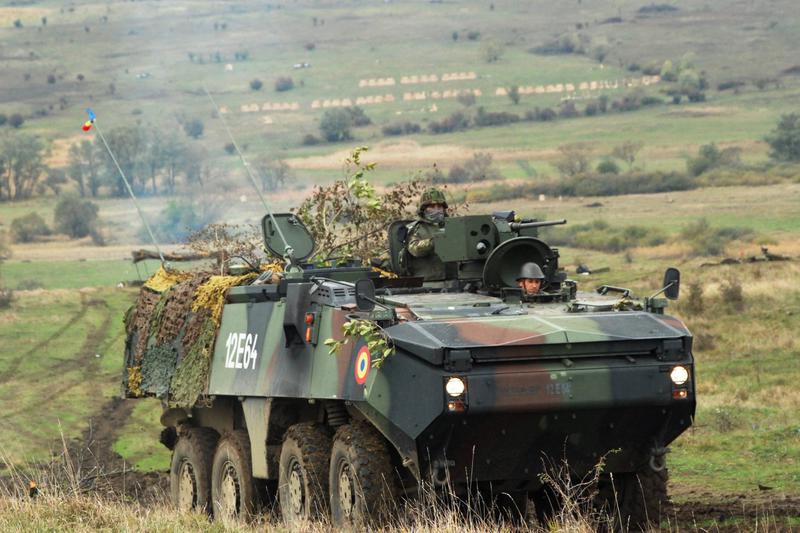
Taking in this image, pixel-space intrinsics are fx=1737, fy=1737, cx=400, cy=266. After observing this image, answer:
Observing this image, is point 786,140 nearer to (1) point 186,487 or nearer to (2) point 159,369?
(2) point 159,369

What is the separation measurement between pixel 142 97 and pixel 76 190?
1705cm

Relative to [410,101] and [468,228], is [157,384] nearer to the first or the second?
[468,228]

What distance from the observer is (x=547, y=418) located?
531 inches

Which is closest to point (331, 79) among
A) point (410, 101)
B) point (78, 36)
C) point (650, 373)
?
point (410, 101)

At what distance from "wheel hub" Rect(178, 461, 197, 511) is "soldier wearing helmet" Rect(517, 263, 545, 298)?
513 cm

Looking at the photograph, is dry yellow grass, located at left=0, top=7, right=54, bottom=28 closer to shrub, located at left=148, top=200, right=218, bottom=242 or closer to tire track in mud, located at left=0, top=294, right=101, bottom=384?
shrub, located at left=148, top=200, right=218, bottom=242

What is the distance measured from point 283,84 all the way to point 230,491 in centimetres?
8742

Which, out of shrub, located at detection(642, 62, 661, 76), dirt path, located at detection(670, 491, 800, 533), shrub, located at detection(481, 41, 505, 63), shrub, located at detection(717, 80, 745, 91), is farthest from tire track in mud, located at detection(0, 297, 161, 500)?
shrub, located at detection(481, 41, 505, 63)

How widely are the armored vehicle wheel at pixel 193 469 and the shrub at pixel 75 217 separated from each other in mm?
55586

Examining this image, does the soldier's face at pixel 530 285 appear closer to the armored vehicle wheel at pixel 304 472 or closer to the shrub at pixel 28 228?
the armored vehicle wheel at pixel 304 472

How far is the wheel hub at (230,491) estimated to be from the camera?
17266 millimetres

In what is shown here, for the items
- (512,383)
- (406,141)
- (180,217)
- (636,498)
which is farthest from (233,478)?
(406,141)

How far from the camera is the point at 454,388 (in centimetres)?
1312

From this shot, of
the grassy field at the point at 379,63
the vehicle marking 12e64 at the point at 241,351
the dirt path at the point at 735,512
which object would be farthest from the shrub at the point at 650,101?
the vehicle marking 12e64 at the point at 241,351
